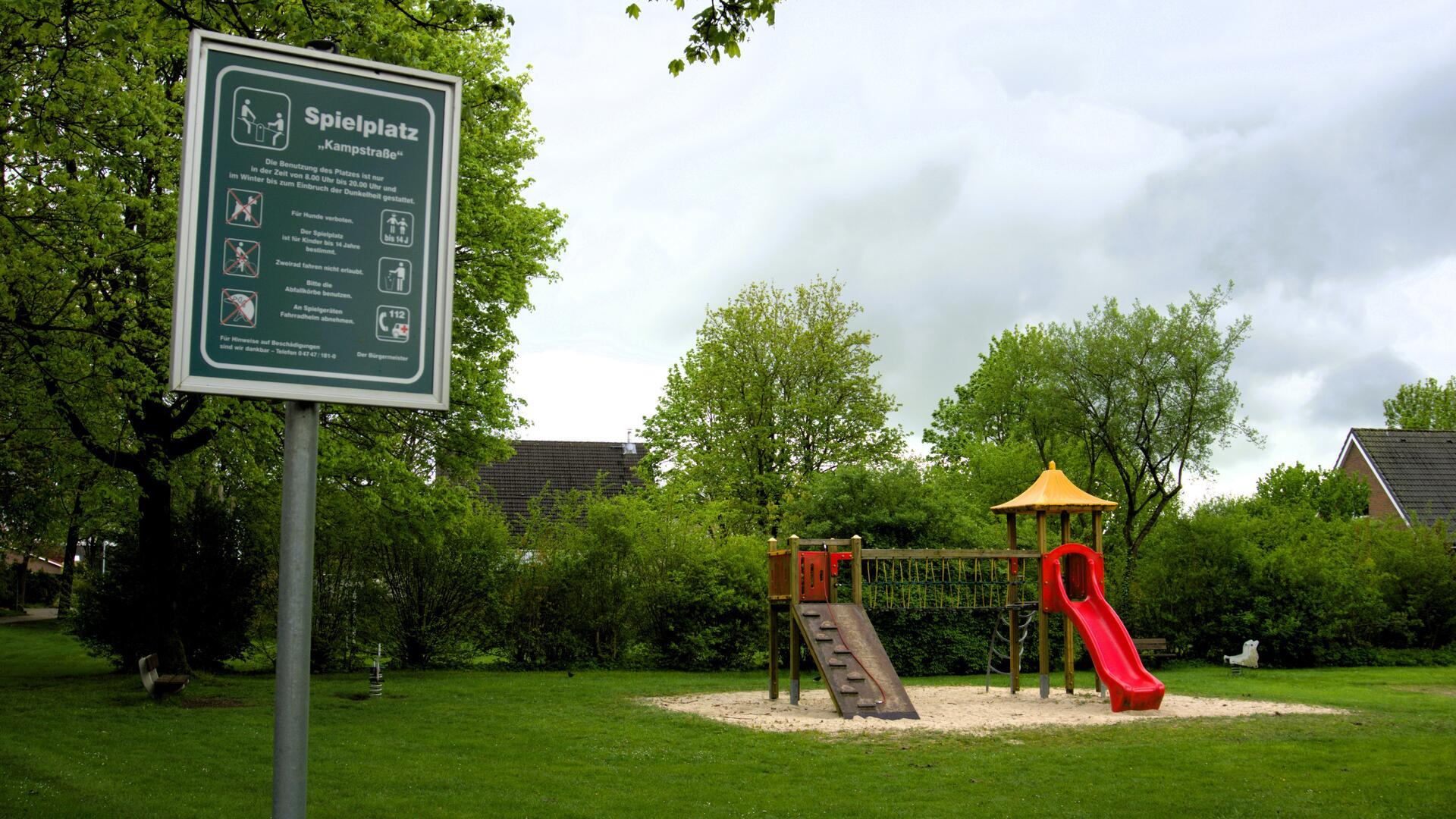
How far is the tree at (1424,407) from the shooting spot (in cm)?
5462

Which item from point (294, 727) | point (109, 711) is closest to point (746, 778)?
point (294, 727)

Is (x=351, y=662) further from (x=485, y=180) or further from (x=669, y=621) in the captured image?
(x=485, y=180)

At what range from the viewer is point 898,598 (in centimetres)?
2111

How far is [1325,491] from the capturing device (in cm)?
4244

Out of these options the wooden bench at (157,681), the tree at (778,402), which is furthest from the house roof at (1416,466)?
the wooden bench at (157,681)

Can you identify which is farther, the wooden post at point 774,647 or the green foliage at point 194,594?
the green foliage at point 194,594

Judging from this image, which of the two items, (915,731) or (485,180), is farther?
(485,180)

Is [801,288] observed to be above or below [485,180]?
above

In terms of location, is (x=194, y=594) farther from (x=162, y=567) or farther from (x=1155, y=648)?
(x=1155, y=648)

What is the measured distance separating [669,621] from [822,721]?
8466 mm

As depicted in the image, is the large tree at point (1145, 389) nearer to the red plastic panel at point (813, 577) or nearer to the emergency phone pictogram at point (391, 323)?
the red plastic panel at point (813, 577)

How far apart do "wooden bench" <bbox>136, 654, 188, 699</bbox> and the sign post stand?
11.9 metres

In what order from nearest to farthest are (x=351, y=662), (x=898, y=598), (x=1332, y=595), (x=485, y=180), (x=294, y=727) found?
1. (x=294, y=727)
2. (x=485, y=180)
3. (x=351, y=662)
4. (x=898, y=598)
5. (x=1332, y=595)

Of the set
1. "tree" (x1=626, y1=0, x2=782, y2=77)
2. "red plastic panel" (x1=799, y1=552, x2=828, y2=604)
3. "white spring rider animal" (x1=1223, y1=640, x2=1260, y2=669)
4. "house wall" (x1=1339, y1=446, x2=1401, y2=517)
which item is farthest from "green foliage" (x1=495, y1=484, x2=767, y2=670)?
"house wall" (x1=1339, y1=446, x2=1401, y2=517)
